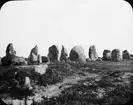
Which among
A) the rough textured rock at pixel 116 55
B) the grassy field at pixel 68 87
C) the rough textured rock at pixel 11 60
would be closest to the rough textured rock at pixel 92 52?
the rough textured rock at pixel 116 55

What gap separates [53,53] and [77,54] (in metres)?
3.69

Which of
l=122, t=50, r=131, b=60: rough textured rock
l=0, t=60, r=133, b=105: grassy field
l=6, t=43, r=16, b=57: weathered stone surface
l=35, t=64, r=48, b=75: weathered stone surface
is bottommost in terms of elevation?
l=0, t=60, r=133, b=105: grassy field

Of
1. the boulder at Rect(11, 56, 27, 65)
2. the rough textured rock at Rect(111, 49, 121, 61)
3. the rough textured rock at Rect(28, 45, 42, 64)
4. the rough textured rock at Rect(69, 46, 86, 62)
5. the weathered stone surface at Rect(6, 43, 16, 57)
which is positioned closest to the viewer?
the boulder at Rect(11, 56, 27, 65)

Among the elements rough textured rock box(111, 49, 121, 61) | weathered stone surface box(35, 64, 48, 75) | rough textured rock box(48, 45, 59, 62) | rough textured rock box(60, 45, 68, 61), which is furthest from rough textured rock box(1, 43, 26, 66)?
rough textured rock box(111, 49, 121, 61)

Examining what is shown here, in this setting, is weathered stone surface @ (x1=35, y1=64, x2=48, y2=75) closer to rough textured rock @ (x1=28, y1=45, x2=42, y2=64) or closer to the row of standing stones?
the row of standing stones

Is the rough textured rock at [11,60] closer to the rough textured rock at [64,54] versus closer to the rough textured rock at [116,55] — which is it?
the rough textured rock at [64,54]

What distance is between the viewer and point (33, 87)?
1642 centimetres

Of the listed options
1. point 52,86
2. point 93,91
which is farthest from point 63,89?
point 93,91

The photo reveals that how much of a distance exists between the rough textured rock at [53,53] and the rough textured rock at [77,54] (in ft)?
7.58

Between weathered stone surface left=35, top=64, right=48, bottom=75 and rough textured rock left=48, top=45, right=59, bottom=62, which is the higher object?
rough textured rock left=48, top=45, right=59, bottom=62

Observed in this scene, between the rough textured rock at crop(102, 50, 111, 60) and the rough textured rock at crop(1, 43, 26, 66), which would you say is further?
the rough textured rock at crop(102, 50, 111, 60)

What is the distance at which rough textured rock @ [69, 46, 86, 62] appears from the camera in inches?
1187

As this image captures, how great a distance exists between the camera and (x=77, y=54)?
1191 inches

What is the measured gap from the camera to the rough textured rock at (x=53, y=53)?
31647mm
